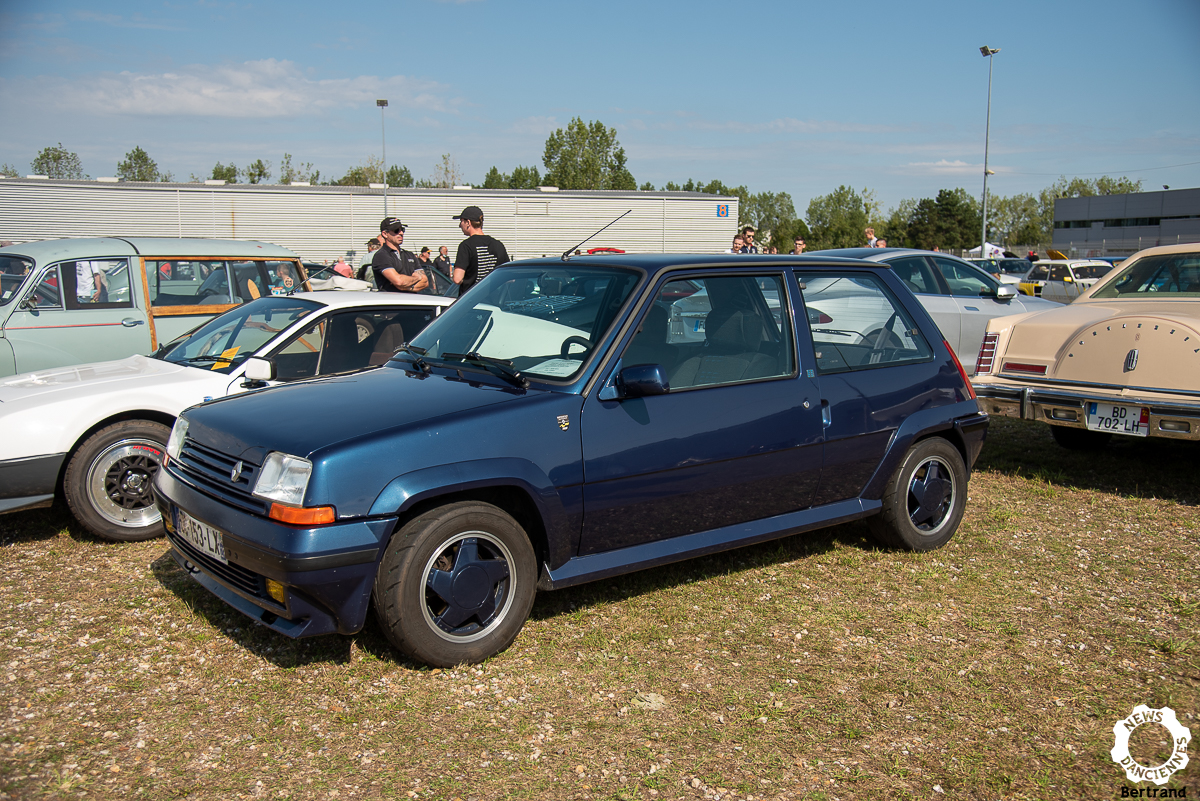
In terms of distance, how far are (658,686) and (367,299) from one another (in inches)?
141

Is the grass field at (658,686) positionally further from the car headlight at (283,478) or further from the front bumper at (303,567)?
the car headlight at (283,478)

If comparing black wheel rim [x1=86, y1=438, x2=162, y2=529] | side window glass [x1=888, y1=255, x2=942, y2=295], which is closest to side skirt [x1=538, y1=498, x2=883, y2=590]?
black wheel rim [x1=86, y1=438, x2=162, y2=529]

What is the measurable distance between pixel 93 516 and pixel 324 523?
2719mm

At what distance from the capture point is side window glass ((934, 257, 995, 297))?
9797 mm

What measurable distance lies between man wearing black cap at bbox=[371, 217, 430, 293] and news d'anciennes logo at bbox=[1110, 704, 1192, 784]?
669cm

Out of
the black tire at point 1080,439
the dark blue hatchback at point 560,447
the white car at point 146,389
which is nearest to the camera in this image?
the dark blue hatchback at point 560,447

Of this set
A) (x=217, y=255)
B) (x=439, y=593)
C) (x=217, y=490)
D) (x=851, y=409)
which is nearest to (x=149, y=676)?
(x=217, y=490)

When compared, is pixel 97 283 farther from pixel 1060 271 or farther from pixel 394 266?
pixel 1060 271

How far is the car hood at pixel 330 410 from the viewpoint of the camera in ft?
10.8

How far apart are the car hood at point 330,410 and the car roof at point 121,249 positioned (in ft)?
15.1

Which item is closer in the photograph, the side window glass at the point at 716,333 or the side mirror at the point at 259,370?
the side window glass at the point at 716,333

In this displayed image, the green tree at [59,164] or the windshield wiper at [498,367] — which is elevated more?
the green tree at [59,164]

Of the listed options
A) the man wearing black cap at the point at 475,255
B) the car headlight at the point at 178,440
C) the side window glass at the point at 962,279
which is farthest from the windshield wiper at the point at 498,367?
the side window glass at the point at 962,279

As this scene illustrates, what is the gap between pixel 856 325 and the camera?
4801 millimetres
